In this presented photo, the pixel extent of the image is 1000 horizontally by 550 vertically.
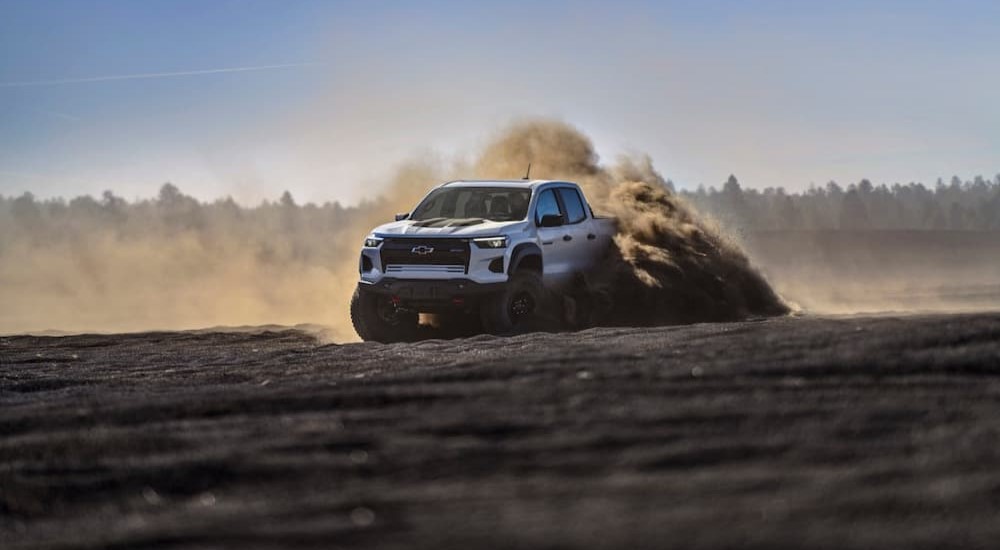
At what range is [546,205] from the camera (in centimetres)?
1731

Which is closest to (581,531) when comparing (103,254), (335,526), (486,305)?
(335,526)

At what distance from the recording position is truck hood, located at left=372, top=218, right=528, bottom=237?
16172 millimetres

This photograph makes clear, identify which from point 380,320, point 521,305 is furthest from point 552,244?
point 380,320

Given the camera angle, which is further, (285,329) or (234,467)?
(285,329)

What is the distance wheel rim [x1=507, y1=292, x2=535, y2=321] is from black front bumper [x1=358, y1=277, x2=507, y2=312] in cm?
32

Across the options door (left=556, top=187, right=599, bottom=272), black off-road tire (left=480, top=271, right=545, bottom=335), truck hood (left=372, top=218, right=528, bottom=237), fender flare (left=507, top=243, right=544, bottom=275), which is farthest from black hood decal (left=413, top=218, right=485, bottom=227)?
door (left=556, top=187, right=599, bottom=272)

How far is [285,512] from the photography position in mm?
6273

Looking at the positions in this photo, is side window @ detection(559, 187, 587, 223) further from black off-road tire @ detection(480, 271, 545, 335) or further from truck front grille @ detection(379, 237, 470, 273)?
truck front grille @ detection(379, 237, 470, 273)

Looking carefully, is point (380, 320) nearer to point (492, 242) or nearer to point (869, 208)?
point (492, 242)

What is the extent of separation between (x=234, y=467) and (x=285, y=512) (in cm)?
111

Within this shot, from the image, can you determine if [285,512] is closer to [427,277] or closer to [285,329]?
[427,277]

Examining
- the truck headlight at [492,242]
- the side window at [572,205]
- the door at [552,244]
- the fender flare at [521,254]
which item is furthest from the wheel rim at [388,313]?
the side window at [572,205]

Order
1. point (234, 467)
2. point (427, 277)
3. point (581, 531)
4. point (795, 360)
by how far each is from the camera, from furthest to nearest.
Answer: point (427, 277) → point (795, 360) → point (234, 467) → point (581, 531)

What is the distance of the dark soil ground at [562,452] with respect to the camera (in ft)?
19.0
